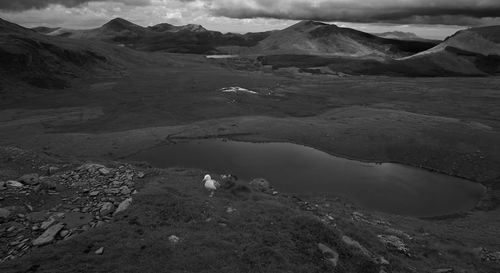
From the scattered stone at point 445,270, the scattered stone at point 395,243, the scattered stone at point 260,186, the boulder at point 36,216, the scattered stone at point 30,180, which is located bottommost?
the scattered stone at point 445,270

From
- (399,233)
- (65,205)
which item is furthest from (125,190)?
(399,233)

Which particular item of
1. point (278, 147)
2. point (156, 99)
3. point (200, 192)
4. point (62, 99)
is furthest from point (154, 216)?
point (62, 99)

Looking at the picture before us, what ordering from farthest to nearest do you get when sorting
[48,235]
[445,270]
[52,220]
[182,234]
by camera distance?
[445,270], [182,234], [52,220], [48,235]

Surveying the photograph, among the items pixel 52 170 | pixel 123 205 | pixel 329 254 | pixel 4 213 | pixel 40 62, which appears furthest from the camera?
pixel 40 62

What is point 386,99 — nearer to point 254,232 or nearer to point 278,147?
point 278,147

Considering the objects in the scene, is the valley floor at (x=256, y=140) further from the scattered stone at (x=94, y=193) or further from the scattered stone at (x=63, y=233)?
the scattered stone at (x=94, y=193)

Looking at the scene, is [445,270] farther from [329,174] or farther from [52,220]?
[329,174]

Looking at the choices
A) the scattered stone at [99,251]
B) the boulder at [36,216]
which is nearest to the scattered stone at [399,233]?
the scattered stone at [99,251]
